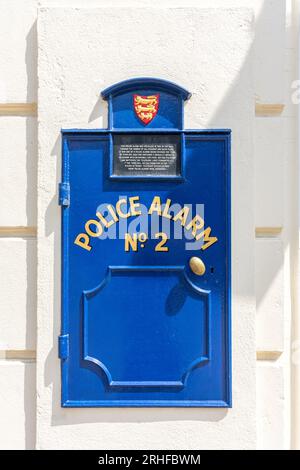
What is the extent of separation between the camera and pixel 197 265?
2607 mm

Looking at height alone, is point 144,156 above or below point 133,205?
above

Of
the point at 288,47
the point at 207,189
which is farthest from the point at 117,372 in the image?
the point at 288,47

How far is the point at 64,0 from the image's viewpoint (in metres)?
2.73

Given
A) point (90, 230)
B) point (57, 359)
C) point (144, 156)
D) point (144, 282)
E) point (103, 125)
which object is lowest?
point (57, 359)

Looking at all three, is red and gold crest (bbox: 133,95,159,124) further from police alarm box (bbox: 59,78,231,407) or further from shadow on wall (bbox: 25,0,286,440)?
shadow on wall (bbox: 25,0,286,440)

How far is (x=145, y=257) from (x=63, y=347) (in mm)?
674

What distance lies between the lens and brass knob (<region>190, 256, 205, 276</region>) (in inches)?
103

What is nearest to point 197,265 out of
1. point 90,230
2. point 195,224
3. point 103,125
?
point 195,224

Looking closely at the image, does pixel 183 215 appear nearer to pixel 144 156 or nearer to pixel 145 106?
pixel 144 156

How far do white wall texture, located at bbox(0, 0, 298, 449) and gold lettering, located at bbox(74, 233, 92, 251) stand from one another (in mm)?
134

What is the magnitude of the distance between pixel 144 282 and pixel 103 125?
2.99 ft

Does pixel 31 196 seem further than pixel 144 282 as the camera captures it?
Yes

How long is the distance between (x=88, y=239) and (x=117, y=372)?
75 centimetres

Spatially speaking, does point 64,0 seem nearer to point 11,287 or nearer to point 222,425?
point 11,287
